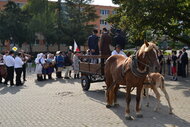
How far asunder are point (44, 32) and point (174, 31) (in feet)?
93.8

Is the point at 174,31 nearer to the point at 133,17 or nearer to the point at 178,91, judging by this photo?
the point at 133,17

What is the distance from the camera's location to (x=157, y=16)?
61.0 ft

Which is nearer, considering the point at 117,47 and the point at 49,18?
the point at 117,47

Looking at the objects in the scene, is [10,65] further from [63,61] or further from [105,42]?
[105,42]

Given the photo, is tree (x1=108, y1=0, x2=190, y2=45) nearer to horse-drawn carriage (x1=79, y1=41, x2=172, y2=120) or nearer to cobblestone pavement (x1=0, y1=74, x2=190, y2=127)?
cobblestone pavement (x1=0, y1=74, x2=190, y2=127)

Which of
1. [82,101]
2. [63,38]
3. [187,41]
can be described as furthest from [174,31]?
[63,38]

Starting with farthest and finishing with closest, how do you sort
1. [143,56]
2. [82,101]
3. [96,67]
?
[96,67], [82,101], [143,56]

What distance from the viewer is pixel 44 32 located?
44625 mm

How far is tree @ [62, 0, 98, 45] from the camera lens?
44.7 m

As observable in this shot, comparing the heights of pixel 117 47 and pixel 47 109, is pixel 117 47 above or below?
above

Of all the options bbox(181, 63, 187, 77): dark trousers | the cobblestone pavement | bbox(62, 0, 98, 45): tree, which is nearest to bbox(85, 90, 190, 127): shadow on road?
the cobblestone pavement

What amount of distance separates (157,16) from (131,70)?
12.2 metres

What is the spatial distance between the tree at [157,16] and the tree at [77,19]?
76.6 ft

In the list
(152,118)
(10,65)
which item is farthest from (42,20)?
(152,118)
